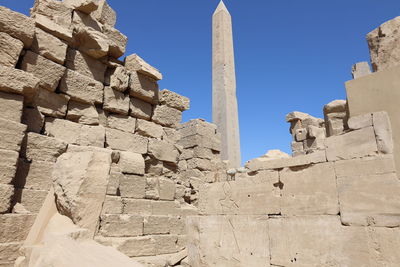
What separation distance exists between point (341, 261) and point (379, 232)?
1.56 ft

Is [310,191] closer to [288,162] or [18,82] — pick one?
[288,162]

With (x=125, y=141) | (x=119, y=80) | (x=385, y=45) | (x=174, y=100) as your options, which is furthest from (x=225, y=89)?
(x=385, y=45)

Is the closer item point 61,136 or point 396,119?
point 396,119

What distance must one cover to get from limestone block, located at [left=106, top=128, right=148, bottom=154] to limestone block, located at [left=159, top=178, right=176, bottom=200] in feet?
2.19

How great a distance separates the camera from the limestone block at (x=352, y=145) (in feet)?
9.49

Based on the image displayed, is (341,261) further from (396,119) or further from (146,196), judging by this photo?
(146,196)

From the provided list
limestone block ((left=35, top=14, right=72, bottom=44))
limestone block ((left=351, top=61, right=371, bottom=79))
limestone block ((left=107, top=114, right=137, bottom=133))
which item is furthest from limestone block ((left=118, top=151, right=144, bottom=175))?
limestone block ((left=351, top=61, right=371, bottom=79))

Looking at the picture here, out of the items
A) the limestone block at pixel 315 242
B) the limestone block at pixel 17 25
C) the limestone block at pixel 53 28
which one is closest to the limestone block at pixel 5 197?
the limestone block at pixel 17 25

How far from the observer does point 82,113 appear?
4.88 m

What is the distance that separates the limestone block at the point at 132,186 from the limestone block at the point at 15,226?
1.44 metres

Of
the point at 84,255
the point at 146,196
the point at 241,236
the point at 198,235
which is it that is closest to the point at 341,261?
the point at 241,236

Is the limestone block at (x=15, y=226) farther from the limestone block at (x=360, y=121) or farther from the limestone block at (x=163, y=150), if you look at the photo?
the limestone block at (x=360, y=121)

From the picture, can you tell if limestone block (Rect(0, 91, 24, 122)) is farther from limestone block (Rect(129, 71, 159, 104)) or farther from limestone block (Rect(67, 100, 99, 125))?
limestone block (Rect(129, 71, 159, 104))

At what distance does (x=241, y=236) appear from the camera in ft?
12.5
